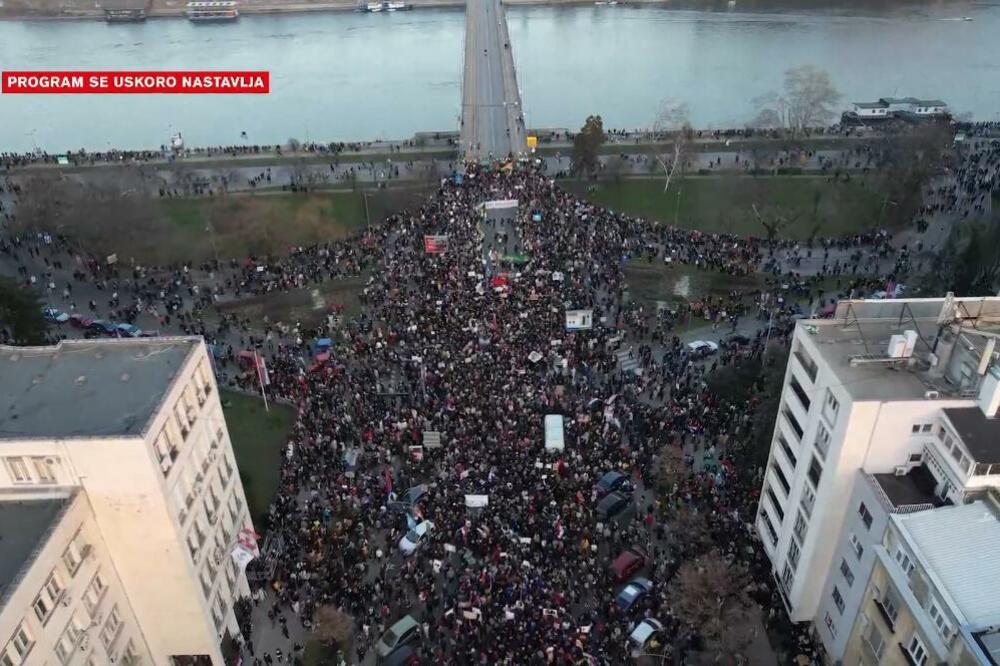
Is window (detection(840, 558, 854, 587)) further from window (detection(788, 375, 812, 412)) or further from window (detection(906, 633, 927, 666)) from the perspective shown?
window (detection(788, 375, 812, 412))

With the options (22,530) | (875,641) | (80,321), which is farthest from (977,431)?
(80,321)

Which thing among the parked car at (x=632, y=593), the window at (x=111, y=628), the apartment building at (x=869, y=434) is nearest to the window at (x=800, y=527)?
the apartment building at (x=869, y=434)

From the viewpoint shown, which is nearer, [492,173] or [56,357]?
[56,357]

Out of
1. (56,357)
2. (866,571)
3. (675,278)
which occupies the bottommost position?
(675,278)

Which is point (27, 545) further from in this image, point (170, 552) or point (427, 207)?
point (427, 207)

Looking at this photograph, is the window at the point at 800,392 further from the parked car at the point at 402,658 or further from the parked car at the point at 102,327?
the parked car at the point at 102,327

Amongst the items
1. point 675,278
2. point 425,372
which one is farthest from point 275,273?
point 675,278
